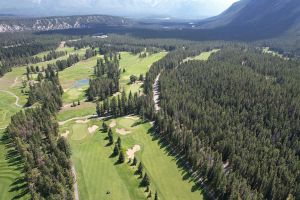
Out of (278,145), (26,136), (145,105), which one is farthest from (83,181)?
(278,145)

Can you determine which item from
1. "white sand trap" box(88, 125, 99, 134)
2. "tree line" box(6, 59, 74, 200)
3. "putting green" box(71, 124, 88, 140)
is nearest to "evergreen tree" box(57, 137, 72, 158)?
"tree line" box(6, 59, 74, 200)

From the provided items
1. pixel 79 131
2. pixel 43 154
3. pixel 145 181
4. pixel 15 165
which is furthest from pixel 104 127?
pixel 145 181

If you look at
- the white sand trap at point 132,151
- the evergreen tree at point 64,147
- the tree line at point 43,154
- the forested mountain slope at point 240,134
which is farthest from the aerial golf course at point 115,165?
the forested mountain slope at point 240,134

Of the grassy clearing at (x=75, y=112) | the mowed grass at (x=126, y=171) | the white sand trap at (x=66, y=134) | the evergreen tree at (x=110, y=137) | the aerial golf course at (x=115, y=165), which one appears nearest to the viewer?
the mowed grass at (x=126, y=171)

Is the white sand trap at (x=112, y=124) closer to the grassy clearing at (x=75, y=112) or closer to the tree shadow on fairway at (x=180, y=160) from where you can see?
the tree shadow on fairway at (x=180, y=160)

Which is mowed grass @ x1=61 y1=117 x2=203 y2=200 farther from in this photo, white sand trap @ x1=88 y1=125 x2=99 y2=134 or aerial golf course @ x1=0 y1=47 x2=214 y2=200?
white sand trap @ x1=88 y1=125 x2=99 y2=134

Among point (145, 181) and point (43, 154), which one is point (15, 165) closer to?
point (43, 154)
